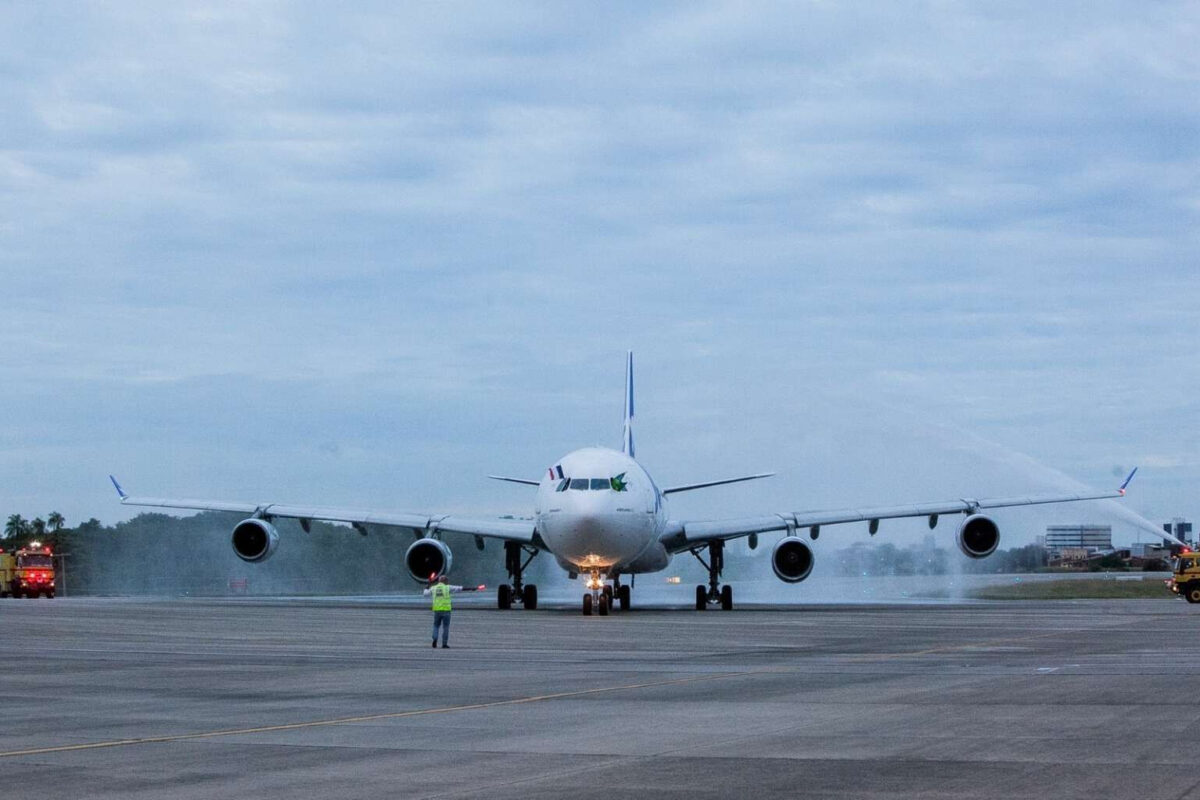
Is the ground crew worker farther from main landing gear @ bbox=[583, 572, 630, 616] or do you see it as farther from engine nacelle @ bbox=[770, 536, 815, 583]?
engine nacelle @ bbox=[770, 536, 815, 583]

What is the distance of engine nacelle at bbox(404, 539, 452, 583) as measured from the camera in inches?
1956

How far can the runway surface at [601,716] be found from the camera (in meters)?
11.6

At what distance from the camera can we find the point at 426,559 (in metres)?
50.1

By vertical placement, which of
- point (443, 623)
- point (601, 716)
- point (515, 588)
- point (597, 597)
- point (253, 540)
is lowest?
point (601, 716)

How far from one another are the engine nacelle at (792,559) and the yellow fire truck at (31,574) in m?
41.3

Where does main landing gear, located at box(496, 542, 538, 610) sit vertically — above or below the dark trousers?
above

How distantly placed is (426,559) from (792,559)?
1187 cm

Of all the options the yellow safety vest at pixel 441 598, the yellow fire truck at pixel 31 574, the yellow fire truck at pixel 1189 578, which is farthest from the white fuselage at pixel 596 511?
the yellow fire truck at pixel 31 574

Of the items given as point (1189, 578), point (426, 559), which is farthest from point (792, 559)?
point (1189, 578)

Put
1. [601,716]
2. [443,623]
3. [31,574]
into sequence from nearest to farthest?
[601,716]
[443,623]
[31,574]

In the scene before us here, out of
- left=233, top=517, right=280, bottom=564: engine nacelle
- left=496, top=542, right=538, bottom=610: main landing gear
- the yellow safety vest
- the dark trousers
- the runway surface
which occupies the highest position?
left=233, top=517, right=280, bottom=564: engine nacelle

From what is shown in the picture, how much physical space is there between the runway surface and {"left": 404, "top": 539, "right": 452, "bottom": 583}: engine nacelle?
16462 millimetres

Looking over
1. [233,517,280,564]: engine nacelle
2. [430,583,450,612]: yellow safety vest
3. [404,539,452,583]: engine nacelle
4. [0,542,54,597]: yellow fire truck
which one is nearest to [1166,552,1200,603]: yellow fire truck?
[404,539,452,583]: engine nacelle

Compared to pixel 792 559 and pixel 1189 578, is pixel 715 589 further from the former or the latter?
pixel 1189 578
